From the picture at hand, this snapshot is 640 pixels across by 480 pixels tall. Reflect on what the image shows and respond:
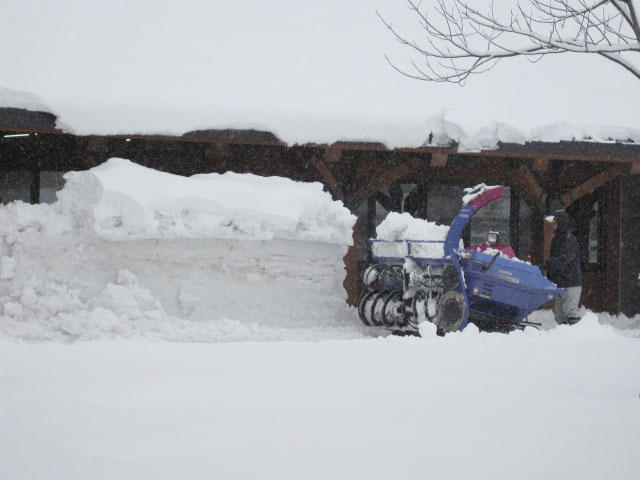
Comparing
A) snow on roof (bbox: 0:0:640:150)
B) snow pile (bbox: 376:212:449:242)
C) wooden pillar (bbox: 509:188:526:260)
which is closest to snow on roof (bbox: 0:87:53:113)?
snow on roof (bbox: 0:0:640:150)

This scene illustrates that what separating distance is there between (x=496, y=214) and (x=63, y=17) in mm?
7505

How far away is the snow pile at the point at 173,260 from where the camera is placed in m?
8.54

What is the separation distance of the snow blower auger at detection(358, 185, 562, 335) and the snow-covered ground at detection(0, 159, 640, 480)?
0.95 ft

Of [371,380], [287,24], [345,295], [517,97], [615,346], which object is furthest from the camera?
[287,24]

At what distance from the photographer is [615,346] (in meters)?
8.42

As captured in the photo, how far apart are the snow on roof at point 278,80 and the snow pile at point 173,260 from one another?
800 mm

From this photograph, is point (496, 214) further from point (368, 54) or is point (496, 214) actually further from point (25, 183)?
point (25, 183)

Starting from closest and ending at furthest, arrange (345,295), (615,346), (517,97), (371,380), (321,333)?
(371,380), (615,346), (321,333), (345,295), (517,97)

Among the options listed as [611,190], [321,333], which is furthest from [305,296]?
[611,190]

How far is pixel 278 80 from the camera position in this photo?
11.7m

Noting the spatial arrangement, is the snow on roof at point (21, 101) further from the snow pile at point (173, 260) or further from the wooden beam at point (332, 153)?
the wooden beam at point (332, 153)

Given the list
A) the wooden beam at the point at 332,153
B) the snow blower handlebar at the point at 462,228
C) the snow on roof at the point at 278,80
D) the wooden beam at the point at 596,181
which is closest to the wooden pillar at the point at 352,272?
the wooden beam at the point at 332,153

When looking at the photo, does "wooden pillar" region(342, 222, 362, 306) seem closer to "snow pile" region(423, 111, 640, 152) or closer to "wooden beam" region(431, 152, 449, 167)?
"wooden beam" region(431, 152, 449, 167)

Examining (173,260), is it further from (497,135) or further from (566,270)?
(566,270)
